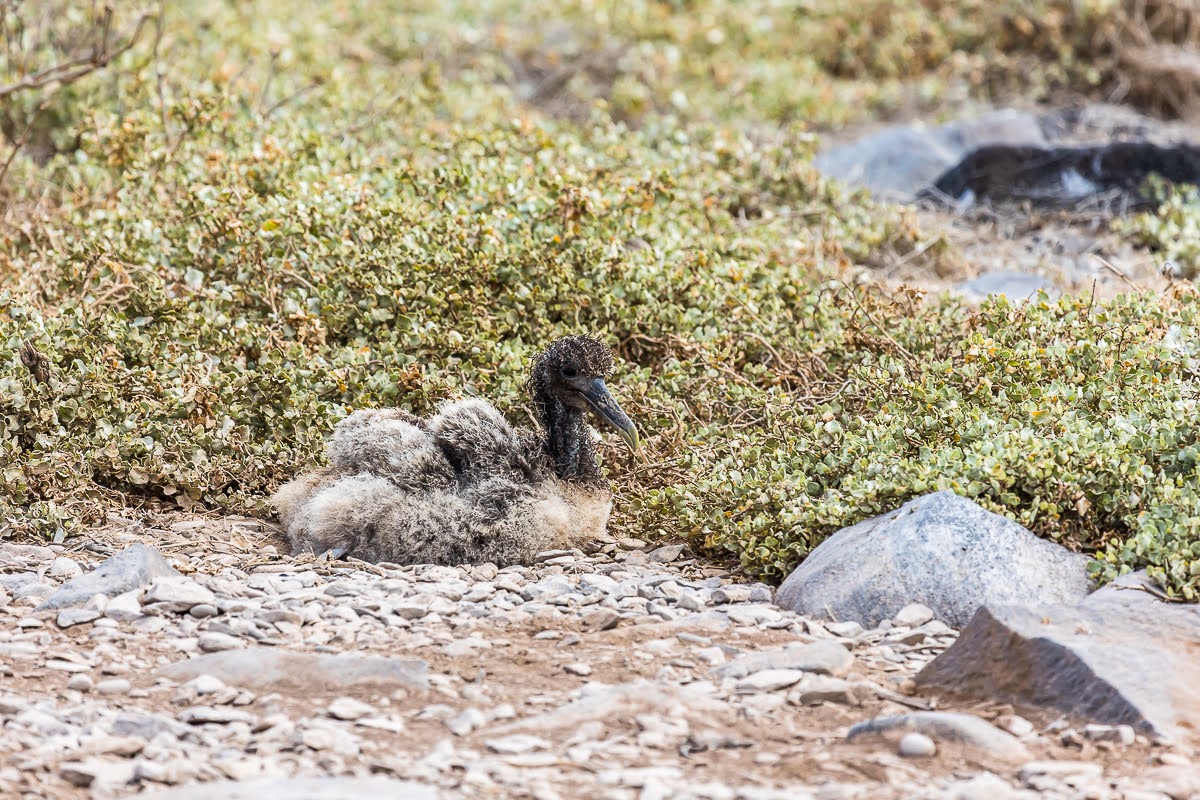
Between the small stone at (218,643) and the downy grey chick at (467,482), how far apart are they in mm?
1034

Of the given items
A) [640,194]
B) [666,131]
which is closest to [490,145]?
[640,194]

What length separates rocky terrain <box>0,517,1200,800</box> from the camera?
13.1 feet

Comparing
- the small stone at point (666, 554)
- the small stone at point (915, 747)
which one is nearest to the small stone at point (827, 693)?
the small stone at point (915, 747)

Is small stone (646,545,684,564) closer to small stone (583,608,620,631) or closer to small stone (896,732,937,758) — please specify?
small stone (583,608,620,631)

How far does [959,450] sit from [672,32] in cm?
1070

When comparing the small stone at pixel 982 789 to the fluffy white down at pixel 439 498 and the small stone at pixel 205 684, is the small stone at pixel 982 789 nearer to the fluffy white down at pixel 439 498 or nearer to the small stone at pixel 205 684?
the small stone at pixel 205 684

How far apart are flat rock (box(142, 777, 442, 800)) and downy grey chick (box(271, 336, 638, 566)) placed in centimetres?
226

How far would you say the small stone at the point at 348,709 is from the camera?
441 cm

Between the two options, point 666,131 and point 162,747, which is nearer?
point 162,747

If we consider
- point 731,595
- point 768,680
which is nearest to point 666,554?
point 731,595

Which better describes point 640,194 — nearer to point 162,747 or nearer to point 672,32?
point 162,747

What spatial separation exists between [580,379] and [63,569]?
2.35 metres

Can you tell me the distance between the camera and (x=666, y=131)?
11.7 m

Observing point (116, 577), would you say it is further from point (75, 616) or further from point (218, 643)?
point (218, 643)
